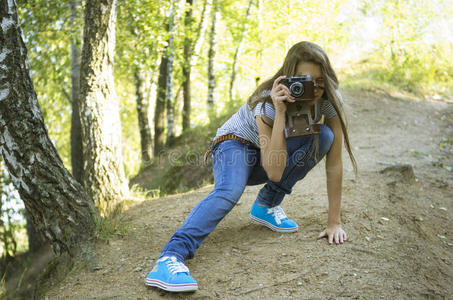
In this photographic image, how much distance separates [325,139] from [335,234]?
26.4 inches

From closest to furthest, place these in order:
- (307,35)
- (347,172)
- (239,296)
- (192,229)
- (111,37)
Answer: (239,296)
(192,229)
(111,37)
(347,172)
(307,35)

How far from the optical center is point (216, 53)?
32.8 ft

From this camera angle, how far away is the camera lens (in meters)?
2.31

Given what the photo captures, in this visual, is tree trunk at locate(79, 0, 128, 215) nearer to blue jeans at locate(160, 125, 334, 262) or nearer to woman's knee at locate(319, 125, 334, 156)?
blue jeans at locate(160, 125, 334, 262)

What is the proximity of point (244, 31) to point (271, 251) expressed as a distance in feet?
25.0

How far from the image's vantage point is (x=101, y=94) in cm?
364

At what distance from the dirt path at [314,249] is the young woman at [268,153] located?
19cm

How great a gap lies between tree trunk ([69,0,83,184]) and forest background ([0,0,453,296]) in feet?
0.16

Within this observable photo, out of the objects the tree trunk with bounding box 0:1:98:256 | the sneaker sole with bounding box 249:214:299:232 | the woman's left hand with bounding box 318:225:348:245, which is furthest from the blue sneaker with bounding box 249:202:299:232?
the tree trunk with bounding box 0:1:98:256

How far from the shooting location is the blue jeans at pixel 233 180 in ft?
7.34

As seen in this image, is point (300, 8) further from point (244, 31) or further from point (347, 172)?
point (347, 172)

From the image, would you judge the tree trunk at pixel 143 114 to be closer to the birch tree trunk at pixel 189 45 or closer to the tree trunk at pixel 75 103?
the birch tree trunk at pixel 189 45

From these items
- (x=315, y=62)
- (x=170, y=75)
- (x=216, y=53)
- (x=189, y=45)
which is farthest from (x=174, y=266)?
(x=216, y=53)

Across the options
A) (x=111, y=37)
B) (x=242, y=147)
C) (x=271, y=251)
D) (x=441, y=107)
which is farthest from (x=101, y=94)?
(x=441, y=107)
